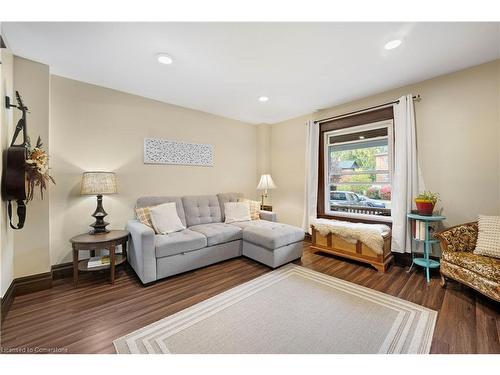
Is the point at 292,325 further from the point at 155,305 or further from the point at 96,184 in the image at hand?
the point at 96,184

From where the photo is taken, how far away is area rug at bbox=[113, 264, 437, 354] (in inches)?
57.2

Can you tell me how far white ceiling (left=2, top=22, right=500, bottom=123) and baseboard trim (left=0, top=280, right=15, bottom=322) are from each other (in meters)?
2.32

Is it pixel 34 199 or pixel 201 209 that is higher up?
pixel 34 199

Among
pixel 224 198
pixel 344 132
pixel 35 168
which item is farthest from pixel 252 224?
pixel 35 168

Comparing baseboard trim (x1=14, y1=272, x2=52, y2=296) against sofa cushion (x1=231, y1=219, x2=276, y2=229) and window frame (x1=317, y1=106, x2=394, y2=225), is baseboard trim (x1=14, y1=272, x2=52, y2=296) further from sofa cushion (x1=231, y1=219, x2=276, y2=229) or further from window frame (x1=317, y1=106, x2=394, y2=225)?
window frame (x1=317, y1=106, x2=394, y2=225)

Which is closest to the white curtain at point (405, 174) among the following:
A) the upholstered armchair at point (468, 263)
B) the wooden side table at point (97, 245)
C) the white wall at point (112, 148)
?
the upholstered armchair at point (468, 263)

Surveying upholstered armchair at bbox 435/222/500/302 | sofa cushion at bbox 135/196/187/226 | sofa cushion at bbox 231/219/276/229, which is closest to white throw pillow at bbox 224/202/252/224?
sofa cushion at bbox 231/219/276/229

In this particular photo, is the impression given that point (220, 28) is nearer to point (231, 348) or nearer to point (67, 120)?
point (67, 120)

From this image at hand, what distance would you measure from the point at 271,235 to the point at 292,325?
1.20 metres

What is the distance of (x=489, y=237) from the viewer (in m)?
2.11

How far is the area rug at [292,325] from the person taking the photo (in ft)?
4.77

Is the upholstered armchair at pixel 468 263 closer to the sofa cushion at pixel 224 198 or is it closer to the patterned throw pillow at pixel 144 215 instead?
the sofa cushion at pixel 224 198

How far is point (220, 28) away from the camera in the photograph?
1767 mm
